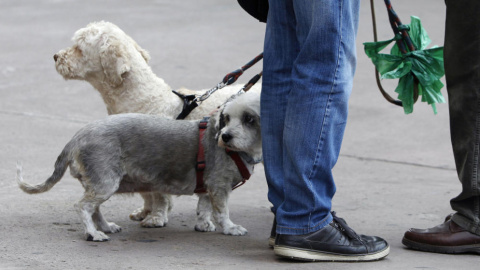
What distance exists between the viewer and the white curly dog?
5.07 meters

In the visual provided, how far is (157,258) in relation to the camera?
12.0ft

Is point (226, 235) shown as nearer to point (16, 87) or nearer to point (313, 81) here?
point (313, 81)

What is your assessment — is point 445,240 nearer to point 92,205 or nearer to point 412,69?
point 412,69

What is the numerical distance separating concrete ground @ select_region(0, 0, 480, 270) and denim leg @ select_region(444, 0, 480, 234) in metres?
0.37

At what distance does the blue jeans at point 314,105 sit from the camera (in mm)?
3389

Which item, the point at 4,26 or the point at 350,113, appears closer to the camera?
the point at 350,113

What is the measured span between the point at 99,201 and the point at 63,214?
0.60 m

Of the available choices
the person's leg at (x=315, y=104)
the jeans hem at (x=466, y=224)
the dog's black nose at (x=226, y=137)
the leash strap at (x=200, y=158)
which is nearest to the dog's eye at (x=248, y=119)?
the dog's black nose at (x=226, y=137)

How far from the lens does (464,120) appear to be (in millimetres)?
3768

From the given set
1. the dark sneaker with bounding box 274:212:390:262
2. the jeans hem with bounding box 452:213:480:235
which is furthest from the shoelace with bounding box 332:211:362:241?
the jeans hem with bounding box 452:213:480:235

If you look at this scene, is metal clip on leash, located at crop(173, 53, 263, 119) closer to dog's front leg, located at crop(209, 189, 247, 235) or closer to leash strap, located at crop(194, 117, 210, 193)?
leash strap, located at crop(194, 117, 210, 193)

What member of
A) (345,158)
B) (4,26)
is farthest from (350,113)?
(4,26)

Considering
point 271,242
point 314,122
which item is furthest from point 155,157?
point 314,122

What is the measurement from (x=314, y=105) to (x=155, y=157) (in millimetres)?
1207
